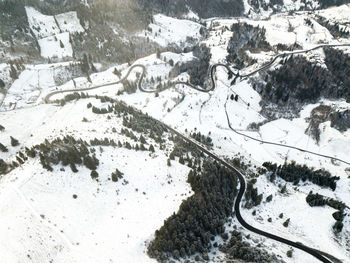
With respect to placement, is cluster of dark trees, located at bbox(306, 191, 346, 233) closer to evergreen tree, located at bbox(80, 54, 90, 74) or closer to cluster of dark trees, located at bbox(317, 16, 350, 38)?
evergreen tree, located at bbox(80, 54, 90, 74)

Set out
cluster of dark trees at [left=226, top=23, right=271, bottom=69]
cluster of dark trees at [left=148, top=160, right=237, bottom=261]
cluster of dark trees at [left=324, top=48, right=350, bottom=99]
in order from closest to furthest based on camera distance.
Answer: cluster of dark trees at [left=148, top=160, right=237, bottom=261] < cluster of dark trees at [left=324, top=48, right=350, bottom=99] < cluster of dark trees at [left=226, top=23, right=271, bottom=69]

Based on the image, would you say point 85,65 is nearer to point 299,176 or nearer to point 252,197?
point 252,197

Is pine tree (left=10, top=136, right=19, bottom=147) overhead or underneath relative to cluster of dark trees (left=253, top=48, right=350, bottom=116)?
underneath

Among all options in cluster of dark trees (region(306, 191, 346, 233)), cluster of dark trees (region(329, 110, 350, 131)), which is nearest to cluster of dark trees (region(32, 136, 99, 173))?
cluster of dark trees (region(306, 191, 346, 233))

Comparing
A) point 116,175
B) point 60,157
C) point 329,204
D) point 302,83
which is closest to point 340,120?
point 302,83

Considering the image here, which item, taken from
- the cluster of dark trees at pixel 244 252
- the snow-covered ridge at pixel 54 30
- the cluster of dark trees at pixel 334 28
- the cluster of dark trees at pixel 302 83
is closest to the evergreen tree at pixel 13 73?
the snow-covered ridge at pixel 54 30

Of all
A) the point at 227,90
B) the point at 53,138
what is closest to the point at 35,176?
the point at 53,138

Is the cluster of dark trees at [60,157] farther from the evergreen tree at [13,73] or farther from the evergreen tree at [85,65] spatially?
the evergreen tree at [85,65]

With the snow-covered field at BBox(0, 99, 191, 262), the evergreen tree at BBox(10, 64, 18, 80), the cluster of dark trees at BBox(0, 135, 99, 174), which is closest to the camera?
the snow-covered field at BBox(0, 99, 191, 262)
